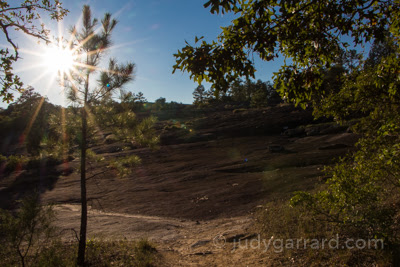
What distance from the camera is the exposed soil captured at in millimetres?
9820

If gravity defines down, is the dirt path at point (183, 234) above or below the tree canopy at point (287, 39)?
below

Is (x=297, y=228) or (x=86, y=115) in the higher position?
(x=86, y=115)

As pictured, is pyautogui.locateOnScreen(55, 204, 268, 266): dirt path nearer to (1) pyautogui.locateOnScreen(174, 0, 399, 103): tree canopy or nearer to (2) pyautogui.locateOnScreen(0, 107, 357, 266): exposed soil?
(2) pyautogui.locateOnScreen(0, 107, 357, 266): exposed soil

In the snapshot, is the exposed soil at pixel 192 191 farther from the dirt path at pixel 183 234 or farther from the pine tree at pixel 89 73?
the pine tree at pixel 89 73

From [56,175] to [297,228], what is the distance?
2990 centimetres

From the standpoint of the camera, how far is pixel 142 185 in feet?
72.7

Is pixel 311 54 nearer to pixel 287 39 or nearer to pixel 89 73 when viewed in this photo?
pixel 287 39

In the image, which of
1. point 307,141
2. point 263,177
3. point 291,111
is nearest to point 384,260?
point 263,177

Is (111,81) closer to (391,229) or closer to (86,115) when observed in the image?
(86,115)

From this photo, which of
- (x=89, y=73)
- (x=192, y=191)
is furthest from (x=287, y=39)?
(x=192, y=191)

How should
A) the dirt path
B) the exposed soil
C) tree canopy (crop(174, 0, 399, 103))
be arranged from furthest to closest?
the exposed soil
the dirt path
tree canopy (crop(174, 0, 399, 103))

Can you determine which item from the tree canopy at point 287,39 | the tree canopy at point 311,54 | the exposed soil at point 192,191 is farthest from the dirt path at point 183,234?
the tree canopy at point 287,39

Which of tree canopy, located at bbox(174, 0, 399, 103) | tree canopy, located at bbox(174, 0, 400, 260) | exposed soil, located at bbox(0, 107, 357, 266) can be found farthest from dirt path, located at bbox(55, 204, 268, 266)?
tree canopy, located at bbox(174, 0, 399, 103)

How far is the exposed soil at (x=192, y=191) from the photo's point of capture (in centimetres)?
982
